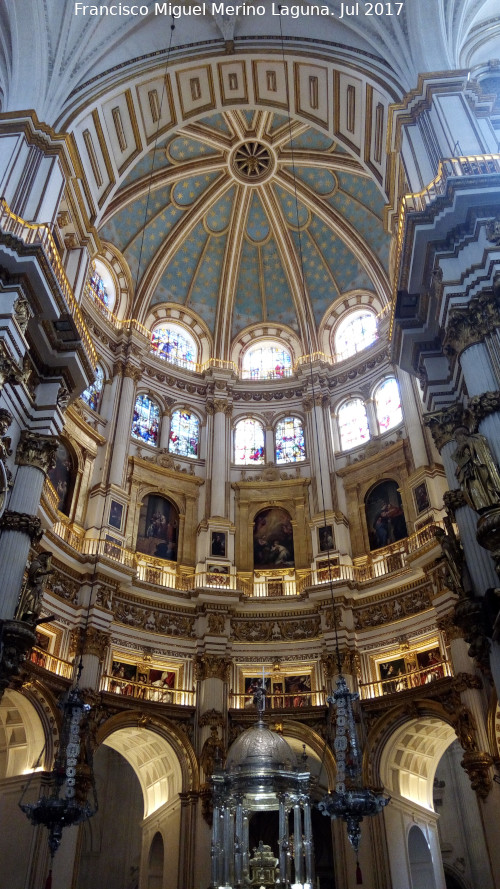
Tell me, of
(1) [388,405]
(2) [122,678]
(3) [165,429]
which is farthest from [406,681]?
(3) [165,429]

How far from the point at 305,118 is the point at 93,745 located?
68.4 ft

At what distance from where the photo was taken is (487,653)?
1245 centimetres

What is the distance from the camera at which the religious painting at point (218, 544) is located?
83.3 feet

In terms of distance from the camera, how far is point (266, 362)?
31.7 meters

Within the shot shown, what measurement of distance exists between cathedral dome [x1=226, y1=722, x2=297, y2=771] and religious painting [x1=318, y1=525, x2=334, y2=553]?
309 inches

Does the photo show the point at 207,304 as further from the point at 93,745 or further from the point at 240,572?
the point at 93,745

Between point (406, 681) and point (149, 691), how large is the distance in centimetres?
797

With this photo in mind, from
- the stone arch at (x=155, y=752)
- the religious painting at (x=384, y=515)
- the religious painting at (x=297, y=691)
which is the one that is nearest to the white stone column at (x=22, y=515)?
the stone arch at (x=155, y=752)

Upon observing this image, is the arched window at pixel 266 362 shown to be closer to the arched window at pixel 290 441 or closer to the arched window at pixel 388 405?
the arched window at pixel 290 441

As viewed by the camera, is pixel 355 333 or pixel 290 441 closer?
pixel 290 441

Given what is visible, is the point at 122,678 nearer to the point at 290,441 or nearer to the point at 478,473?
the point at 290,441

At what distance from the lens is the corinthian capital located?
1530 centimetres

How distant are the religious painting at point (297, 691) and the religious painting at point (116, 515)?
7637 millimetres

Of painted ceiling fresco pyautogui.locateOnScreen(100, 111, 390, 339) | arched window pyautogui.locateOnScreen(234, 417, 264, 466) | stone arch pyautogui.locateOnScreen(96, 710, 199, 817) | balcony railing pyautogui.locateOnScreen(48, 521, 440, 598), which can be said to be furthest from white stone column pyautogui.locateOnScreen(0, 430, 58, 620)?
painted ceiling fresco pyautogui.locateOnScreen(100, 111, 390, 339)
